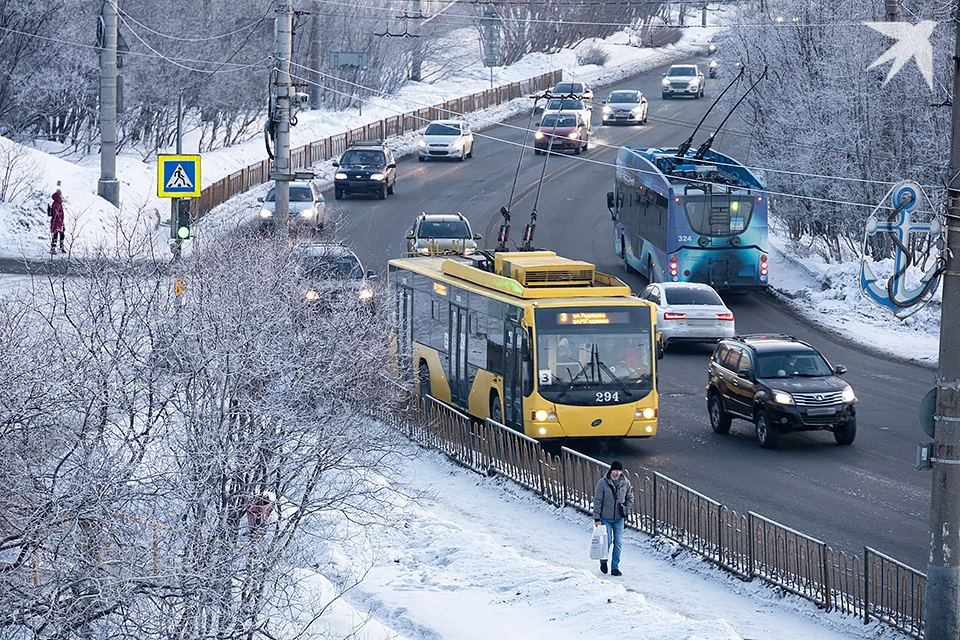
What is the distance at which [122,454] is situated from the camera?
504 inches

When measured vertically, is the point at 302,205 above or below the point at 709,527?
above

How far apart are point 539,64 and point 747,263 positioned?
2307 inches

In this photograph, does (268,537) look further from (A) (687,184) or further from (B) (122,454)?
(A) (687,184)

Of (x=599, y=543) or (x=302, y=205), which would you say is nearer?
(x=599, y=543)

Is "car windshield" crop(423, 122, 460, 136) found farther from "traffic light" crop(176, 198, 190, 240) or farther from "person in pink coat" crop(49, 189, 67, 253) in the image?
"traffic light" crop(176, 198, 190, 240)

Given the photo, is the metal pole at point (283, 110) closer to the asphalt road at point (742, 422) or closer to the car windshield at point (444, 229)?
the asphalt road at point (742, 422)

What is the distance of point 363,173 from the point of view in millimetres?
47500

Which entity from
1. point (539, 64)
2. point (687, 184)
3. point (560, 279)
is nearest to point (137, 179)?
point (687, 184)

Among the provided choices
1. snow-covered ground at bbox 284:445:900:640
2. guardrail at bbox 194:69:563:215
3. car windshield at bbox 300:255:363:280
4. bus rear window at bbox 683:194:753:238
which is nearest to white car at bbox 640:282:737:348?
bus rear window at bbox 683:194:753:238

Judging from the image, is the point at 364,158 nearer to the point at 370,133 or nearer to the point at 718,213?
the point at 370,133

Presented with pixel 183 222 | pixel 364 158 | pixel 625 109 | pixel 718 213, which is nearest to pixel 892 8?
pixel 718 213

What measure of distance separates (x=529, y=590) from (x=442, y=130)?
1714 inches

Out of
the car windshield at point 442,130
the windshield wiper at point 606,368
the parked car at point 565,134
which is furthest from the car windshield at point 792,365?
the car windshield at point 442,130

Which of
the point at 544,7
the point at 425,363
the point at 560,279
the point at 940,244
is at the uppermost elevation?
the point at 544,7
